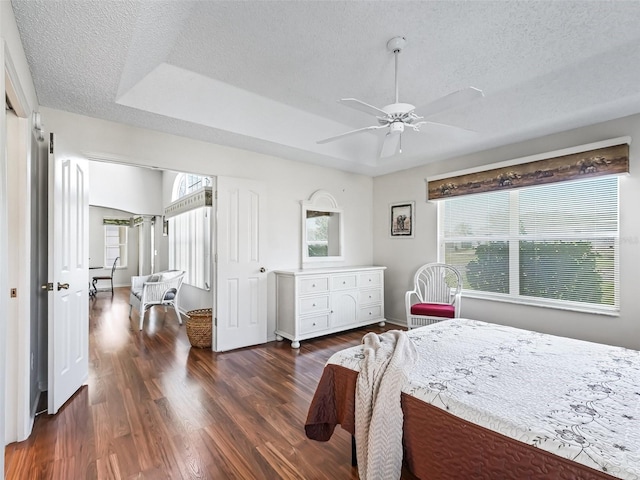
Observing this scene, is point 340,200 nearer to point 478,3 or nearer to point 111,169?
point 478,3

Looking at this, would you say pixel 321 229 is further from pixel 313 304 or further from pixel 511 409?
pixel 511 409

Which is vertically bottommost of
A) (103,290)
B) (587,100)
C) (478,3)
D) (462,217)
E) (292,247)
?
(103,290)

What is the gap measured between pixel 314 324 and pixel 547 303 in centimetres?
264

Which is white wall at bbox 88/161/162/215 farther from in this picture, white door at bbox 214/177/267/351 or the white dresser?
the white dresser

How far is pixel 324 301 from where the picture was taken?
4.14 m

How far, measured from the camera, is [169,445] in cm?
194

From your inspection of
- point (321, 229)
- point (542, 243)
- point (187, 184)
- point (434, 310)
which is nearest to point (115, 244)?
point (187, 184)

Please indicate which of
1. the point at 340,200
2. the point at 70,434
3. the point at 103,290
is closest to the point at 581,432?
the point at 70,434

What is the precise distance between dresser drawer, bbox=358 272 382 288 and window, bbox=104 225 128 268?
8.19m

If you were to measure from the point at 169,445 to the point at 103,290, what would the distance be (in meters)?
8.41

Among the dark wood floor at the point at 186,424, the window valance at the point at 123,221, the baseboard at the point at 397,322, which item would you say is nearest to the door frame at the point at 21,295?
the dark wood floor at the point at 186,424

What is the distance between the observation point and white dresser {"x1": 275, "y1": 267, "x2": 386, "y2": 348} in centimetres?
392

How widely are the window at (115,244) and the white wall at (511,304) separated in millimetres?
8120

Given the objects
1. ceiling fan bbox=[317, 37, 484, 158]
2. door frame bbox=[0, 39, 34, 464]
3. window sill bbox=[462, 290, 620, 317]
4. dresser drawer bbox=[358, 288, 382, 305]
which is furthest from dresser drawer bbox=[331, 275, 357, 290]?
door frame bbox=[0, 39, 34, 464]
